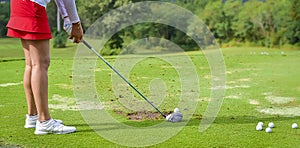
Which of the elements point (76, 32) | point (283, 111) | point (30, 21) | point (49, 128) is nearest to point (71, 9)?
point (76, 32)

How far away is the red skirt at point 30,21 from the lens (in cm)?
372

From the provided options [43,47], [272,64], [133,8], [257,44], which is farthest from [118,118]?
[257,44]

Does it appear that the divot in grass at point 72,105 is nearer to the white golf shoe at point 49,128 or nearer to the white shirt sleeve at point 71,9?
the white golf shoe at point 49,128

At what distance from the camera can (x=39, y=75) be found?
3.84 metres

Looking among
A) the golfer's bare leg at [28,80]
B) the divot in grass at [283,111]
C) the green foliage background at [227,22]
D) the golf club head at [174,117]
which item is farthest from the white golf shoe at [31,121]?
the green foliage background at [227,22]

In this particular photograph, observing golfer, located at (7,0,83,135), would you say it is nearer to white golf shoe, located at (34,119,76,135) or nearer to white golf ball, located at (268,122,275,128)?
white golf shoe, located at (34,119,76,135)

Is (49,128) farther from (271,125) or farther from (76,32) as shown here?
(271,125)

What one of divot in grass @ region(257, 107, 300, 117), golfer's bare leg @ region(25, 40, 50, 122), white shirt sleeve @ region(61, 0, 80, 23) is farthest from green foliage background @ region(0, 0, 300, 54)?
golfer's bare leg @ region(25, 40, 50, 122)

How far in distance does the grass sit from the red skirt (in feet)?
2.83

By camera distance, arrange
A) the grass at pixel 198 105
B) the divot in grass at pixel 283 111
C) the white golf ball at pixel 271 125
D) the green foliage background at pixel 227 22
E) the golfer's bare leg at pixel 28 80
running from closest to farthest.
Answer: the grass at pixel 198 105 → the golfer's bare leg at pixel 28 80 → the white golf ball at pixel 271 125 → the divot in grass at pixel 283 111 → the green foliage background at pixel 227 22

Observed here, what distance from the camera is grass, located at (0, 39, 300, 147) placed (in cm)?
368

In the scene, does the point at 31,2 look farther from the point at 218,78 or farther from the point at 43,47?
the point at 218,78

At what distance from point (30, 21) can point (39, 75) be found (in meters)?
0.47

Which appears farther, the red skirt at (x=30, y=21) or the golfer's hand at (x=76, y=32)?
the golfer's hand at (x=76, y=32)
